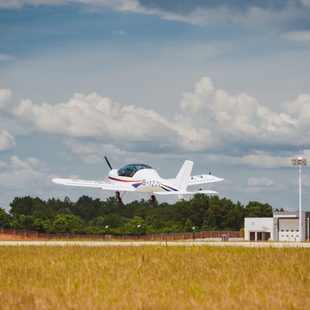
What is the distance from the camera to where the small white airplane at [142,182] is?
2493 inches

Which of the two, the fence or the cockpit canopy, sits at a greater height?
the cockpit canopy

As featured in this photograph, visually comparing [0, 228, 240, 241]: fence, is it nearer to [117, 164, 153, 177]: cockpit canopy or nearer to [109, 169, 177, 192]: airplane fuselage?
[117, 164, 153, 177]: cockpit canopy

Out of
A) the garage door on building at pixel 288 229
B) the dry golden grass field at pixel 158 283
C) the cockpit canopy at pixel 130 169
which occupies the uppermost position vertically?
the cockpit canopy at pixel 130 169

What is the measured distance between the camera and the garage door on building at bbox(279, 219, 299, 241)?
114 meters

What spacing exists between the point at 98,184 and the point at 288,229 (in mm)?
55446

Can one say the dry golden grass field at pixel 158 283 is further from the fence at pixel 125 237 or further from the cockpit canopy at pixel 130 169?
the fence at pixel 125 237

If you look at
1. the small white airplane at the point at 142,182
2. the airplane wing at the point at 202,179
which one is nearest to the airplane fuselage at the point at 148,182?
the small white airplane at the point at 142,182

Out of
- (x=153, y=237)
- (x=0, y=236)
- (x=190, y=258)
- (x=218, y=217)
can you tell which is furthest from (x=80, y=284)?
(x=218, y=217)

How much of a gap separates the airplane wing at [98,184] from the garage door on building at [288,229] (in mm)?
52642

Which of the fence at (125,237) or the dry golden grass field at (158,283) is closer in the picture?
the dry golden grass field at (158,283)

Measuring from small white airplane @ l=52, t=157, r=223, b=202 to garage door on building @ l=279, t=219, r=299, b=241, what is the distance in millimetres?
51971

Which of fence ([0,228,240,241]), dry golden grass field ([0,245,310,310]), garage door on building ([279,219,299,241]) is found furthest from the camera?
garage door on building ([279,219,299,241])

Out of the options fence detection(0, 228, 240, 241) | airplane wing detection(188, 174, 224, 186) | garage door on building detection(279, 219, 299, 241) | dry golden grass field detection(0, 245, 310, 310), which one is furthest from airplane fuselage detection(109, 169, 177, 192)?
garage door on building detection(279, 219, 299, 241)

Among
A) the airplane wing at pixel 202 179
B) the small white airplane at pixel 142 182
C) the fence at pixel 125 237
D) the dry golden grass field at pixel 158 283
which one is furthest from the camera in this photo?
the fence at pixel 125 237
